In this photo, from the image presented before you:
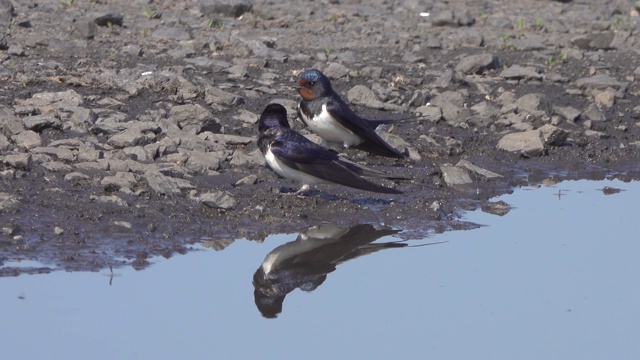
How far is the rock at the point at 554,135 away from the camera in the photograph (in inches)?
389

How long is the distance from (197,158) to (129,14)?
153 inches

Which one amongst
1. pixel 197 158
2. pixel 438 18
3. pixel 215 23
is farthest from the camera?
pixel 438 18

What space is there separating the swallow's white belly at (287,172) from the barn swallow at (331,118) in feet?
4.15

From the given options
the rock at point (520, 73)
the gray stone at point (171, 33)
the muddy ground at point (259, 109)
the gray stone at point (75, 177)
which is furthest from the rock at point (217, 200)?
the rock at point (520, 73)

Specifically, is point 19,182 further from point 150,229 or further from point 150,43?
point 150,43

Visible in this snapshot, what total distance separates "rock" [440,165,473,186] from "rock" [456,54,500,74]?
2627mm

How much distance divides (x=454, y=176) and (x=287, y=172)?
56.5 inches

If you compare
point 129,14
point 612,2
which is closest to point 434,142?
point 129,14

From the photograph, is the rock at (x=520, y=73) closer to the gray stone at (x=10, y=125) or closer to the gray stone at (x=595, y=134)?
the gray stone at (x=595, y=134)

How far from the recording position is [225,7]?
12.4 meters

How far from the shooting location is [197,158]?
8.60m

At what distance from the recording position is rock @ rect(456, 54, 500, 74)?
37.7ft

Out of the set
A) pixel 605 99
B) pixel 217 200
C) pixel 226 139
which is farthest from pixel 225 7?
pixel 217 200

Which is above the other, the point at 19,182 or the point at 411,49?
the point at 19,182
